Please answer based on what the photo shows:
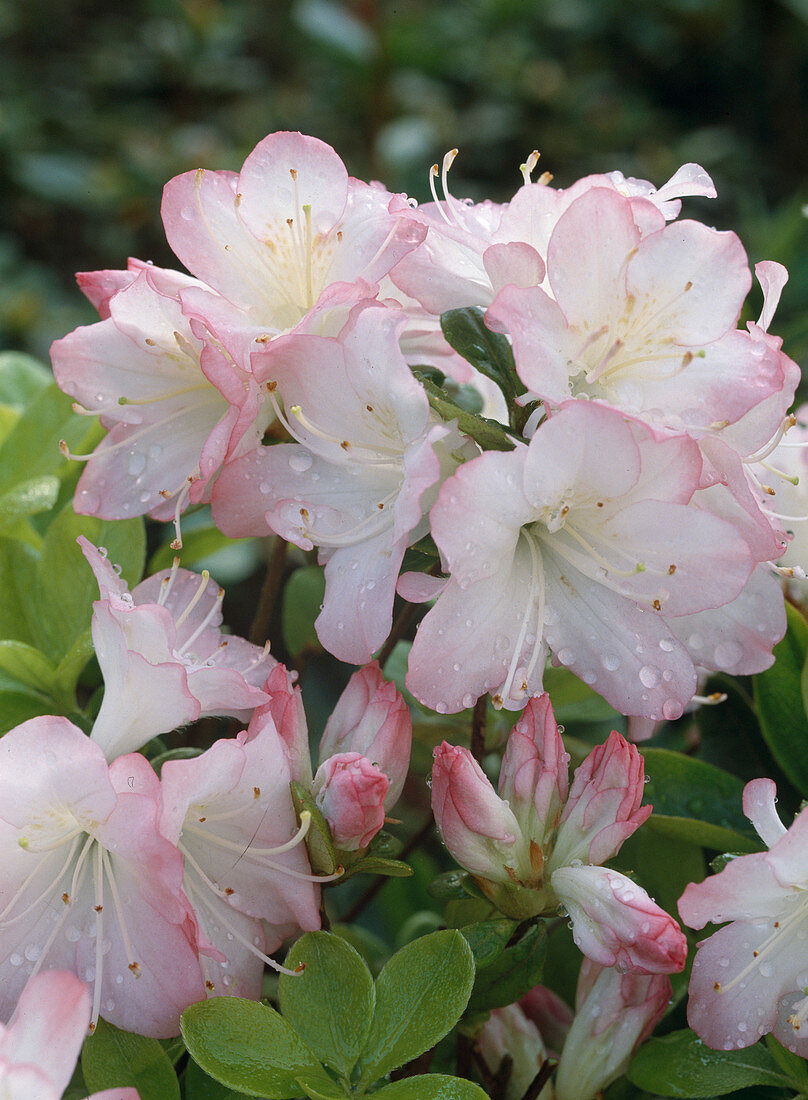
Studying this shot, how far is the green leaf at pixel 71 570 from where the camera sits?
0.82 metres

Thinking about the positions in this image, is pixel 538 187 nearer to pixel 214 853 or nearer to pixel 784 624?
A: pixel 784 624

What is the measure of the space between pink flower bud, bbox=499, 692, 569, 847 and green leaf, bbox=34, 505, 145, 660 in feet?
1.09

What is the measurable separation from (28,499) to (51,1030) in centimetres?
43

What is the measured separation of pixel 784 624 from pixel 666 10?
328cm

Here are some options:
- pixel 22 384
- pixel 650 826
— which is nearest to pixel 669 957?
pixel 650 826

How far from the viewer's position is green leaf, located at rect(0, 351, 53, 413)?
111 centimetres

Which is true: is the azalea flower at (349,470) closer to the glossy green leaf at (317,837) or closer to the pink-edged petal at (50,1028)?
the glossy green leaf at (317,837)

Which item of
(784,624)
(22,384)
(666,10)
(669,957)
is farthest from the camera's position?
(666,10)

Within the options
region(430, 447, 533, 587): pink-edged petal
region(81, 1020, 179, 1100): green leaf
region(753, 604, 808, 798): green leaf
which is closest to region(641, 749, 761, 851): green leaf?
region(753, 604, 808, 798): green leaf

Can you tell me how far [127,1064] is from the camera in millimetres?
604

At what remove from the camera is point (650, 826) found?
744 millimetres

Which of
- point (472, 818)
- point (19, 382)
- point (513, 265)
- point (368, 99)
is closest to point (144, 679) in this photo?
point (472, 818)

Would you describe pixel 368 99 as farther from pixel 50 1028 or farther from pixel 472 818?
pixel 50 1028

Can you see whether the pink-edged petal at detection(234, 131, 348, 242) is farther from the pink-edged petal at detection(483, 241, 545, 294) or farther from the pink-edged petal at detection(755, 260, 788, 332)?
the pink-edged petal at detection(755, 260, 788, 332)
